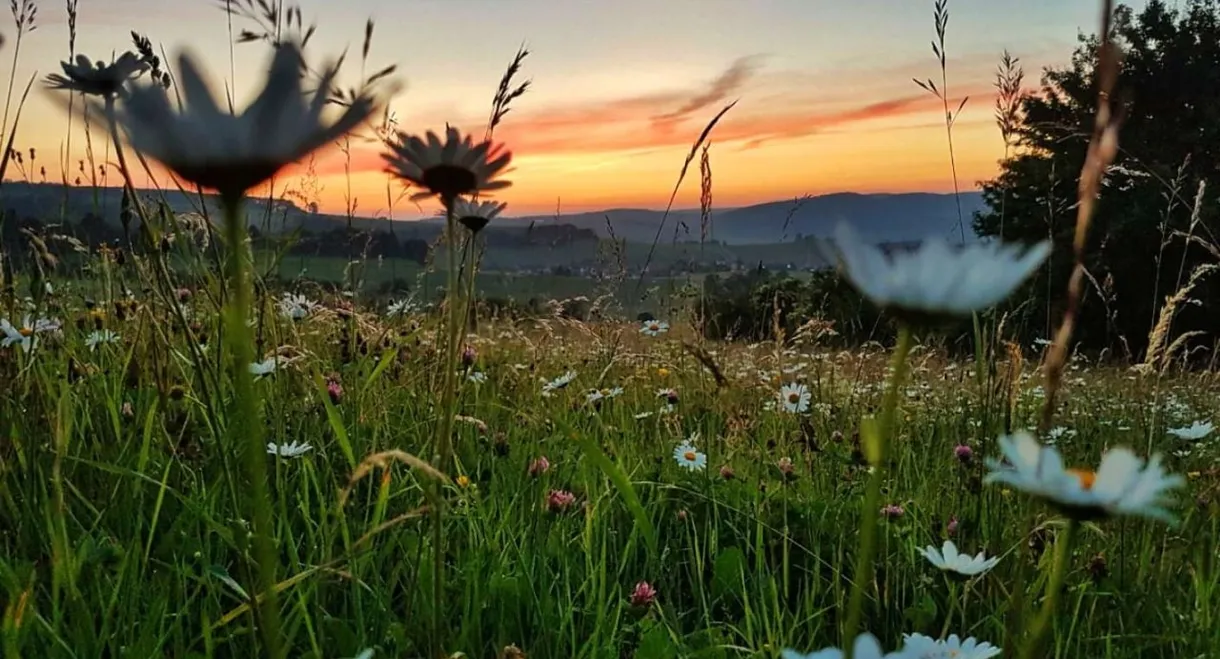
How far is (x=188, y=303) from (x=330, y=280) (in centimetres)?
143

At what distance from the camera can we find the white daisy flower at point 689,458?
2.14 m

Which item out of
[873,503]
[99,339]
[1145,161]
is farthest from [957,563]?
[1145,161]

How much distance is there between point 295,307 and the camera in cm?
280

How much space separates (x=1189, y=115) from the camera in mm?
17844

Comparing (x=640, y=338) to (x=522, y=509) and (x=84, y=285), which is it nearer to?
(x=84, y=285)

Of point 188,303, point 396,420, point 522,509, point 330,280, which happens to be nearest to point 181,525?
point 522,509

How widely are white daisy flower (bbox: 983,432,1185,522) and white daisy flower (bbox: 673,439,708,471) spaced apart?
1.56 meters

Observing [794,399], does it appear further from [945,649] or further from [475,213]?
[945,649]

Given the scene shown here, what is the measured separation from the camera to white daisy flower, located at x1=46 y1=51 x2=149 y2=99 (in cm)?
126

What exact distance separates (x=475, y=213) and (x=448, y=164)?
0.31m

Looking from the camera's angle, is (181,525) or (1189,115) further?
(1189,115)

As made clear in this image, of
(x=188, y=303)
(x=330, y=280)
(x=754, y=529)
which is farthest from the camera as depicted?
(x=330, y=280)

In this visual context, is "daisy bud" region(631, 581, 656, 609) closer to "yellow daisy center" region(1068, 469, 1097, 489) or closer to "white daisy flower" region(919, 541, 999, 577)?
"white daisy flower" region(919, 541, 999, 577)

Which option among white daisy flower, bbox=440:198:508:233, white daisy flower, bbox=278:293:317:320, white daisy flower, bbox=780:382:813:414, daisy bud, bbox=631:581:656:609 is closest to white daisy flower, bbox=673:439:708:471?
white daisy flower, bbox=780:382:813:414
